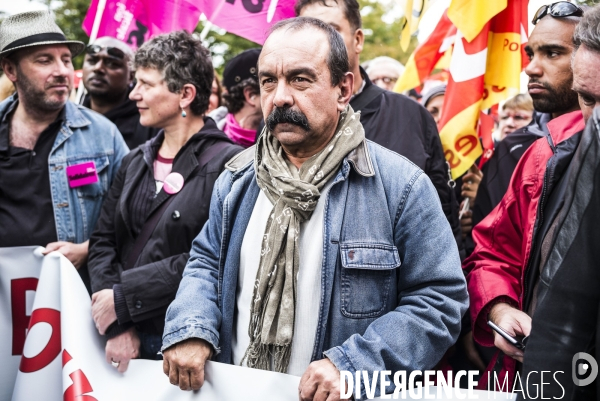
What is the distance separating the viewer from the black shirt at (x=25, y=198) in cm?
418

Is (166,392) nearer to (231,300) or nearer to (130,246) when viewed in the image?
(231,300)

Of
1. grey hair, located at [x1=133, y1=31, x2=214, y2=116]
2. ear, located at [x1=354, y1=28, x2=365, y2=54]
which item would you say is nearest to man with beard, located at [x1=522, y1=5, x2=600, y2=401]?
ear, located at [x1=354, y1=28, x2=365, y2=54]

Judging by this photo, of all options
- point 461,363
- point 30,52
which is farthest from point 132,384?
point 30,52

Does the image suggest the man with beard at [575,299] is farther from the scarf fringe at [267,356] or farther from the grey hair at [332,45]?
the grey hair at [332,45]

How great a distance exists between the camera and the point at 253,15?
470 cm

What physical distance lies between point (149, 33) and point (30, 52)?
984 millimetres

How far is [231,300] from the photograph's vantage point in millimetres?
2723

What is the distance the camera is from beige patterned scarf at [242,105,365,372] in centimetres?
254

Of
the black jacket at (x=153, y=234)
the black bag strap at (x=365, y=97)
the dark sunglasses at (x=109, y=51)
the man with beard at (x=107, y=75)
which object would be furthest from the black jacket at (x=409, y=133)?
the dark sunglasses at (x=109, y=51)

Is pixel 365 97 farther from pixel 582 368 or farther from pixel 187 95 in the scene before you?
pixel 582 368

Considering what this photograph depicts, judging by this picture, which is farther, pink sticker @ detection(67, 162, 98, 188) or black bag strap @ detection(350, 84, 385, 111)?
pink sticker @ detection(67, 162, 98, 188)

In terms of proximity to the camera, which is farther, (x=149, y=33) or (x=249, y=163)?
(x=149, y=33)

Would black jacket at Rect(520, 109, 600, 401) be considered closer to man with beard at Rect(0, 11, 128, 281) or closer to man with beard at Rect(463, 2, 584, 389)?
man with beard at Rect(463, 2, 584, 389)

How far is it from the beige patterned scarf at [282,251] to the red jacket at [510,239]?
0.82 m
